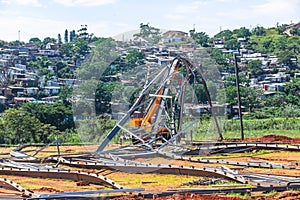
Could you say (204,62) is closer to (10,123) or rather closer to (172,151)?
(172,151)

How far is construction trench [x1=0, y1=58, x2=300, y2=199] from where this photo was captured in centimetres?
1695

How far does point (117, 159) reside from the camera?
23953 millimetres

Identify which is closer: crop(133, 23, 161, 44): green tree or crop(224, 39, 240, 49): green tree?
crop(133, 23, 161, 44): green tree

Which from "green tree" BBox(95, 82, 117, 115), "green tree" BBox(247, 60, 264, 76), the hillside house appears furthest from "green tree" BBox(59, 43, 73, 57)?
"green tree" BBox(95, 82, 117, 115)

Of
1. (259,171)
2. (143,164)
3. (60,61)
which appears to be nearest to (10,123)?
(143,164)

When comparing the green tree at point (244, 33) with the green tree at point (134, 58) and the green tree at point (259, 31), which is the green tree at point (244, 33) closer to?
the green tree at point (259, 31)

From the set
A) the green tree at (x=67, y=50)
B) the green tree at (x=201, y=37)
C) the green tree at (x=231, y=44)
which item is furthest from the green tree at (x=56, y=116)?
the green tree at (x=231, y=44)

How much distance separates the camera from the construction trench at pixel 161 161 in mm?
16953

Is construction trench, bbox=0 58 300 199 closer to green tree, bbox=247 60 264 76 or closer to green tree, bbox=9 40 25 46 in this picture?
green tree, bbox=247 60 264 76

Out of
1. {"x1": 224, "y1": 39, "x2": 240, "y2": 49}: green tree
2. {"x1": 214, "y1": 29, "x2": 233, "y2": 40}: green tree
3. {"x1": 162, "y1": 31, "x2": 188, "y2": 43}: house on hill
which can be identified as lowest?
{"x1": 162, "y1": 31, "x2": 188, "y2": 43}: house on hill

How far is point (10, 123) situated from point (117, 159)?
17.2 meters

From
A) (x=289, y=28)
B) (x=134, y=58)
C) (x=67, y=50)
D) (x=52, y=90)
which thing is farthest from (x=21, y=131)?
(x=289, y=28)

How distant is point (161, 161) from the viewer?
2403 centimetres

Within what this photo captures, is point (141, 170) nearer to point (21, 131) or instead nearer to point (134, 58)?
point (134, 58)
